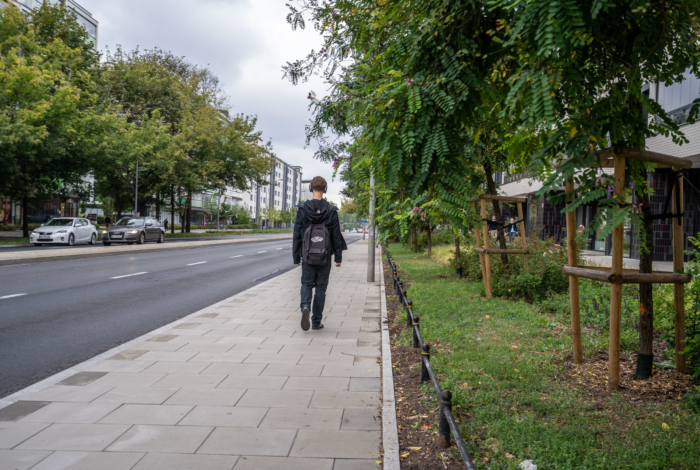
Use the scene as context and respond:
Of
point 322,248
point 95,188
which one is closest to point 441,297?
point 322,248

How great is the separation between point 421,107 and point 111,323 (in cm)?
644

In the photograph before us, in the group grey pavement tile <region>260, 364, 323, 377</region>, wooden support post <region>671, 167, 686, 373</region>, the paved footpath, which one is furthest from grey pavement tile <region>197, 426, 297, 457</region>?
wooden support post <region>671, 167, 686, 373</region>

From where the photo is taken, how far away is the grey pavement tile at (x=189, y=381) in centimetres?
471

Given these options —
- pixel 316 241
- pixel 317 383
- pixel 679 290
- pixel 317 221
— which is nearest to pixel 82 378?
pixel 317 383

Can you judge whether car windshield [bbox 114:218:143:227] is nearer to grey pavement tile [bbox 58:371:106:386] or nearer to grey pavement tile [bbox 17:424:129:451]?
grey pavement tile [bbox 58:371:106:386]

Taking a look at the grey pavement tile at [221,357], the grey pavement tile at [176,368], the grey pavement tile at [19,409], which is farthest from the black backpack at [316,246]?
the grey pavement tile at [19,409]

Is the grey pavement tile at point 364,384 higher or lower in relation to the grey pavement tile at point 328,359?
lower

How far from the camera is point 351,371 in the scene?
5.26 metres

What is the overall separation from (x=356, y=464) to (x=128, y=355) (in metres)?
3.65

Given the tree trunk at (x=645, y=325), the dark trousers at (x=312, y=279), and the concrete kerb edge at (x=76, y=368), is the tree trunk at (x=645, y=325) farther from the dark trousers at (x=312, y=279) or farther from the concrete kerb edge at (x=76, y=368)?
the concrete kerb edge at (x=76, y=368)

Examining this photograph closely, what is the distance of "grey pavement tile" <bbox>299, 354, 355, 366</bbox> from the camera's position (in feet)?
18.3

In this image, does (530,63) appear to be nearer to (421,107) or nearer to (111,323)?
(421,107)

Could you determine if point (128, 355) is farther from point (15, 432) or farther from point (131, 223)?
point (131, 223)

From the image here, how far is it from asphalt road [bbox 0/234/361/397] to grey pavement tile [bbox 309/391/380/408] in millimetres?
2832
